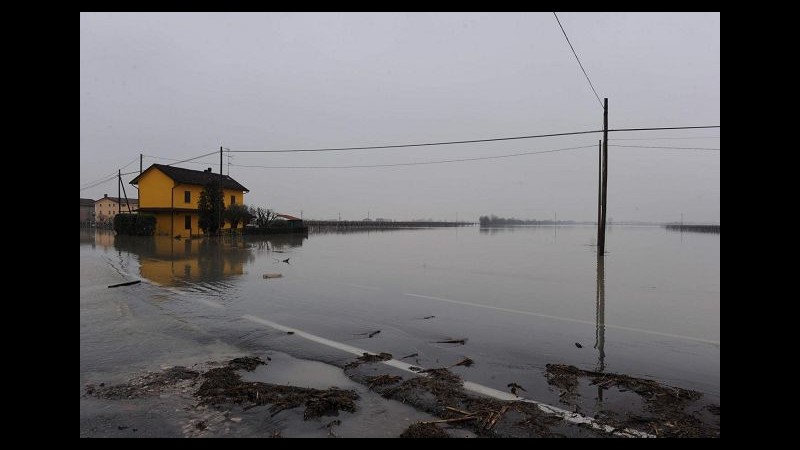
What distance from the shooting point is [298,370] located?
492 centimetres

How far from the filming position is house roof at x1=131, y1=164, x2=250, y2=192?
42553mm

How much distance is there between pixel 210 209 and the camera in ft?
130

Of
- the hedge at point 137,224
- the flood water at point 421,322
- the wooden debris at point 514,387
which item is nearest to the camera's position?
the wooden debris at point 514,387

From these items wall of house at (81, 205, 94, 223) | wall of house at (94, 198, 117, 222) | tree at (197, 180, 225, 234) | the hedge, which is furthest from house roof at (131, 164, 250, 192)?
wall of house at (81, 205, 94, 223)

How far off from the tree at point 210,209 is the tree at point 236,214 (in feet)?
10.7

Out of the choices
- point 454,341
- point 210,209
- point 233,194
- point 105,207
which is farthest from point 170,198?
point 105,207

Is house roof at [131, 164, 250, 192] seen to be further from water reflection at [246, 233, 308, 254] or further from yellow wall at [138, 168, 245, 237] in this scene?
water reflection at [246, 233, 308, 254]

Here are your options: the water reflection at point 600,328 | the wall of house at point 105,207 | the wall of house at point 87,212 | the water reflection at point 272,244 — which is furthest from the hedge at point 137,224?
the wall of house at point 87,212

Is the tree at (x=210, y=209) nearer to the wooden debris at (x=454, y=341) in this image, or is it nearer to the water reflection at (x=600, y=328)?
the water reflection at (x=600, y=328)

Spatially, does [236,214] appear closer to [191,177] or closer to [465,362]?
[191,177]

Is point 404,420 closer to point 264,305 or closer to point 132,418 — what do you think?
point 132,418

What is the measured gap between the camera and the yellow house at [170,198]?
41.8 meters

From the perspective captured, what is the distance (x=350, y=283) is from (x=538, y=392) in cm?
872

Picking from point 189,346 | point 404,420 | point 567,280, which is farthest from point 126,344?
point 567,280
